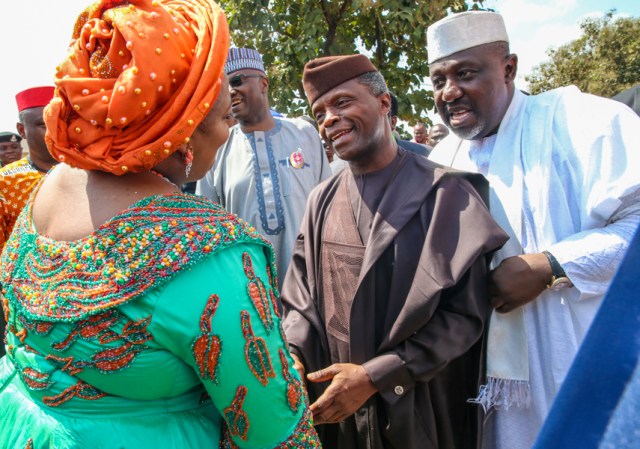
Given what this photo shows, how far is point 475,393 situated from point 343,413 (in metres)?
0.61

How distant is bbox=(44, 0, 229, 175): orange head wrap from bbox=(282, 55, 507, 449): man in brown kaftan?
3.50ft

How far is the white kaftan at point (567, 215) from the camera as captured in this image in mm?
2039

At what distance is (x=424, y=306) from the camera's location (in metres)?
1.93

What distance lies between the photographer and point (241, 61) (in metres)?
4.00

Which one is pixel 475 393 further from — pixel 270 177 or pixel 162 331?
pixel 270 177

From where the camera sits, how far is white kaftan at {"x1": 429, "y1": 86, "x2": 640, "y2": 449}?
204 cm

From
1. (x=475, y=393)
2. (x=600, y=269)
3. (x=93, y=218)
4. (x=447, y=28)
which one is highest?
(x=447, y=28)

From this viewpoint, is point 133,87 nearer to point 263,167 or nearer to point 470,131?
point 470,131

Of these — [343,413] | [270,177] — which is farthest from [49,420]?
[270,177]

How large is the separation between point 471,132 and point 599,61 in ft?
75.4

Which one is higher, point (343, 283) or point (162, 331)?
point (162, 331)

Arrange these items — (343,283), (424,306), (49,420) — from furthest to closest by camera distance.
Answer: (343,283) → (424,306) → (49,420)

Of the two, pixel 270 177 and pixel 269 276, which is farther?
pixel 270 177

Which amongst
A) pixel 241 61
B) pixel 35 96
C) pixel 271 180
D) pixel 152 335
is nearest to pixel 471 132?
pixel 271 180
